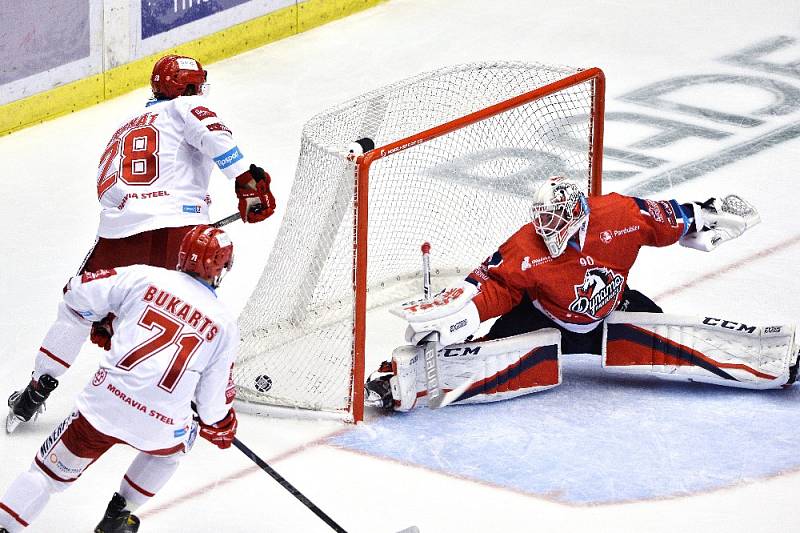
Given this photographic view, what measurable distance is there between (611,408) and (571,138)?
127 centimetres

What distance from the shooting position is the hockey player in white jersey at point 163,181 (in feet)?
17.4

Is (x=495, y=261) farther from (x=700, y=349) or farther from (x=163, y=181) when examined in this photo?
(x=163, y=181)

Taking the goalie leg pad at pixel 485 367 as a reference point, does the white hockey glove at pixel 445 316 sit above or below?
above

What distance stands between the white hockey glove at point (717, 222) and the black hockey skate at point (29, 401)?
2.14 meters

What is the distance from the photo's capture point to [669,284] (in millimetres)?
6484

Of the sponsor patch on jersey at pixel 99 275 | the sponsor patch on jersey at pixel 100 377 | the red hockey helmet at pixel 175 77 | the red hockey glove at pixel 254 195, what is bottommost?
the sponsor patch on jersey at pixel 100 377

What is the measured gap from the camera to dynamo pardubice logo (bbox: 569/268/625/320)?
538 centimetres

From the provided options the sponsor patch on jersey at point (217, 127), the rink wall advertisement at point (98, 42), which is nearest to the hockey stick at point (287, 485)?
the sponsor patch on jersey at point (217, 127)

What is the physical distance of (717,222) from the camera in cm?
571

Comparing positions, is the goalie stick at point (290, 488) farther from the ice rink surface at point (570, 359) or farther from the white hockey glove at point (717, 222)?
the white hockey glove at point (717, 222)

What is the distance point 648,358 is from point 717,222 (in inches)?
21.0

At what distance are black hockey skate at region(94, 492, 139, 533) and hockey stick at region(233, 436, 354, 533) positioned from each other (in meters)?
0.36

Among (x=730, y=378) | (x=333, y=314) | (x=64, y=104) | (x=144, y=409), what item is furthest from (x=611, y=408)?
(x=64, y=104)

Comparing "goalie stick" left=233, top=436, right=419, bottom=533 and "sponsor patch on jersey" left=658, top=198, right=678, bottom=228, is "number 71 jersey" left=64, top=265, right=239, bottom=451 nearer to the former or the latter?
"goalie stick" left=233, top=436, right=419, bottom=533
